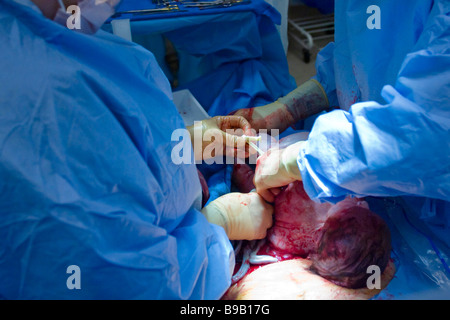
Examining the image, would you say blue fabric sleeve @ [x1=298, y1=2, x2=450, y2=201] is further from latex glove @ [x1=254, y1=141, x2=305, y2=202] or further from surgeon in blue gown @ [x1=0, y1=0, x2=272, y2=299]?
surgeon in blue gown @ [x1=0, y1=0, x2=272, y2=299]

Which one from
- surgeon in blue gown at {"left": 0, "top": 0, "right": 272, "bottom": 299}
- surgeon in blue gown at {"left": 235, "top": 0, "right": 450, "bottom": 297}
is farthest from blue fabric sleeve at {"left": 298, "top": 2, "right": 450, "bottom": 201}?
surgeon in blue gown at {"left": 0, "top": 0, "right": 272, "bottom": 299}

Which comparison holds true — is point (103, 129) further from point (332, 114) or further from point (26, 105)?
point (332, 114)

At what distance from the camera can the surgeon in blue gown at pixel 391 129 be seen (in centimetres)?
80

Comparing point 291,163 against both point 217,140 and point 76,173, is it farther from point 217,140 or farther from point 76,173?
point 76,173

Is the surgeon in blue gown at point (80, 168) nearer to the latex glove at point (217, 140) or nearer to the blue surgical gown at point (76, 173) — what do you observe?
the blue surgical gown at point (76, 173)

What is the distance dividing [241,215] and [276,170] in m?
0.19

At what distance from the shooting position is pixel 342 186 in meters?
0.89

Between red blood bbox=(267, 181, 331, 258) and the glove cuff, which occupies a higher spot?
the glove cuff

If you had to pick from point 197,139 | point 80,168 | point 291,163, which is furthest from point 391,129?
point 197,139

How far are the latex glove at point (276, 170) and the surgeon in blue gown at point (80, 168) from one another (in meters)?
0.39

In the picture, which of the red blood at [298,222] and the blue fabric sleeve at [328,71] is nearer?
the red blood at [298,222]

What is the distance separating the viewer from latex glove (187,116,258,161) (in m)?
1.40

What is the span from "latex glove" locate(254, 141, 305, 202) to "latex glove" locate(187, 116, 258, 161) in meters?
0.14

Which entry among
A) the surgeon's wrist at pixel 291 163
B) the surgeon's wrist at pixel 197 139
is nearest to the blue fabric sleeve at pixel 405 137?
the surgeon's wrist at pixel 291 163
